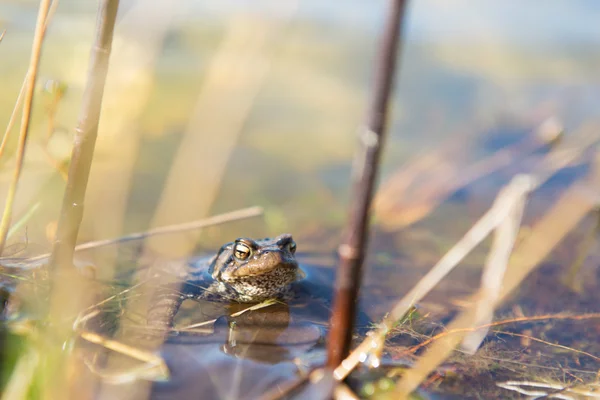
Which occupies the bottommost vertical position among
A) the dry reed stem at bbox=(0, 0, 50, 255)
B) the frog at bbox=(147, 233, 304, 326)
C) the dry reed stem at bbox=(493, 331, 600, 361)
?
the frog at bbox=(147, 233, 304, 326)

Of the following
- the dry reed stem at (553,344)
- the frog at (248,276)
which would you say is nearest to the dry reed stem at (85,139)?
the frog at (248,276)

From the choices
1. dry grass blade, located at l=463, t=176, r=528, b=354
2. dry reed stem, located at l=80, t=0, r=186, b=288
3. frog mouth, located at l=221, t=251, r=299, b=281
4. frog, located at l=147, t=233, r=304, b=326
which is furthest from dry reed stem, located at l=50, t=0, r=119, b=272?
dry grass blade, located at l=463, t=176, r=528, b=354

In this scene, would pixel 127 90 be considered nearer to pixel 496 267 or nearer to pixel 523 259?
pixel 496 267

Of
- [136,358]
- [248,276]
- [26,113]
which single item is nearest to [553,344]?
[248,276]

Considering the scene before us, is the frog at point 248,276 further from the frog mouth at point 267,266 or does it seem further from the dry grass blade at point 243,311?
the dry grass blade at point 243,311

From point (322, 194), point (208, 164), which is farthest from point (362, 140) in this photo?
point (322, 194)

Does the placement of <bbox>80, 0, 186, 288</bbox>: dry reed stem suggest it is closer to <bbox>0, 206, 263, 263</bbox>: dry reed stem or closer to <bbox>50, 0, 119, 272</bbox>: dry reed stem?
<bbox>50, 0, 119, 272</bbox>: dry reed stem

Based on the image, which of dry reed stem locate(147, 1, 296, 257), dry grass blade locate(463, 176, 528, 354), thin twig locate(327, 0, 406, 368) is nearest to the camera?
thin twig locate(327, 0, 406, 368)
